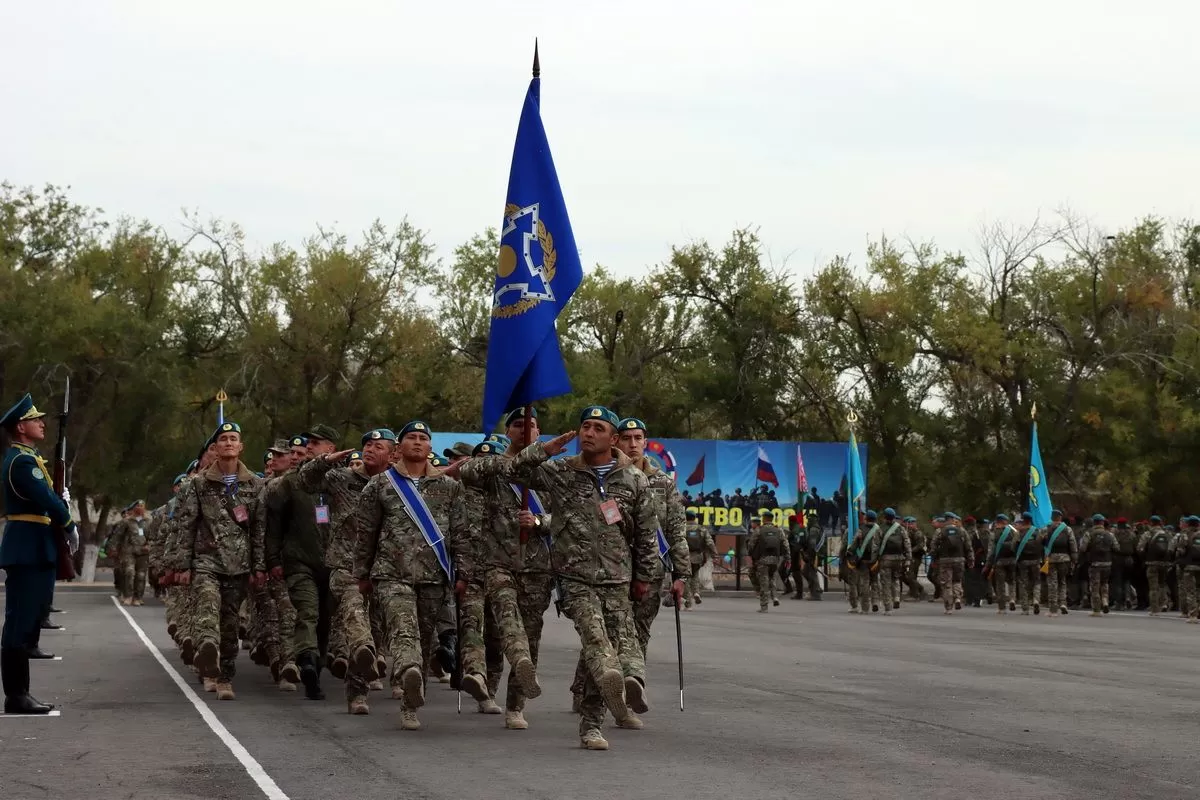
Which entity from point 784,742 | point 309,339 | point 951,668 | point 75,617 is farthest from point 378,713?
point 309,339

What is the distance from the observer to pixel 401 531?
11773 millimetres

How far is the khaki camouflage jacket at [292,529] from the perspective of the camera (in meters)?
14.0

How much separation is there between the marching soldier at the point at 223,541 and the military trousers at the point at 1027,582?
76.8 feet

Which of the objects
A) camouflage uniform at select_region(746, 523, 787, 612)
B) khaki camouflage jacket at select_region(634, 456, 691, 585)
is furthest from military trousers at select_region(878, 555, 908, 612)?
khaki camouflage jacket at select_region(634, 456, 691, 585)

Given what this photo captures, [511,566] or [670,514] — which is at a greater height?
[670,514]

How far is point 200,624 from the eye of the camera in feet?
43.2

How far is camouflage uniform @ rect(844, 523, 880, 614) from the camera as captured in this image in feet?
110

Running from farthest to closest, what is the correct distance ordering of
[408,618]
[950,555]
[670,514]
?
[950,555], [670,514], [408,618]

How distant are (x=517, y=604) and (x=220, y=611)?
10.8 ft

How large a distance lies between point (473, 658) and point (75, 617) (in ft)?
58.5

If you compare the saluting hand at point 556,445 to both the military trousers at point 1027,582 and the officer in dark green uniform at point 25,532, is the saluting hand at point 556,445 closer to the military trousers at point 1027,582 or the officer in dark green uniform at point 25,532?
the officer in dark green uniform at point 25,532

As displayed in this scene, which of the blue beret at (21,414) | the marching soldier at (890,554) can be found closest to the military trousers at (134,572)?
the marching soldier at (890,554)

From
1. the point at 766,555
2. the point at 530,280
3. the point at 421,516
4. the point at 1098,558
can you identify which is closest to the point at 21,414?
the point at 421,516

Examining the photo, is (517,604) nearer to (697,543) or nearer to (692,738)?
(692,738)
